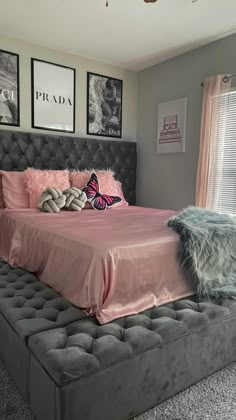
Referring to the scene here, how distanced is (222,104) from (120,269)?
7.84ft

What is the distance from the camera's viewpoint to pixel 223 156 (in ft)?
10.3

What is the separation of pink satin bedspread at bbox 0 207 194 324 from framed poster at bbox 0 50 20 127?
1601mm

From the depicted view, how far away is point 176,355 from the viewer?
1378mm

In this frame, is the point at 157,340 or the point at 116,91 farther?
the point at 116,91

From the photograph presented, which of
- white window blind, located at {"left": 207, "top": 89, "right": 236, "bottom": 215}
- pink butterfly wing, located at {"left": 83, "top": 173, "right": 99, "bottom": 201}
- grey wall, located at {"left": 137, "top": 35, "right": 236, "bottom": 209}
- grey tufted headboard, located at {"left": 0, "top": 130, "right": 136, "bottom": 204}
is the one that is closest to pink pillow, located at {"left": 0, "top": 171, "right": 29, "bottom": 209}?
grey tufted headboard, located at {"left": 0, "top": 130, "right": 136, "bottom": 204}

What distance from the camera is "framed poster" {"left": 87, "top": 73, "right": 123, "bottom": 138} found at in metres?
3.77

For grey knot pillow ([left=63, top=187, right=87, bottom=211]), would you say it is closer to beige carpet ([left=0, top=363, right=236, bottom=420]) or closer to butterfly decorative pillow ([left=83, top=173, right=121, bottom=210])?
butterfly decorative pillow ([left=83, top=173, right=121, bottom=210])

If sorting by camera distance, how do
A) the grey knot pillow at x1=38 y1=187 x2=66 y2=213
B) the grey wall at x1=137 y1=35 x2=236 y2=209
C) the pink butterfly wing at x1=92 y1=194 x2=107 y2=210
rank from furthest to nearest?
the grey wall at x1=137 y1=35 x2=236 y2=209 → the pink butterfly wing at x1=92 y1=194 x2=107 y2=210 → the grey knot pillow at x1=38 y1=187 x2=66 y2=213

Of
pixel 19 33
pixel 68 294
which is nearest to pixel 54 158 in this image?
pixel 19 33

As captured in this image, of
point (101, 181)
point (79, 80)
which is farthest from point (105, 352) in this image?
point (79, 80)

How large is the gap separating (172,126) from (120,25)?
4.22ft

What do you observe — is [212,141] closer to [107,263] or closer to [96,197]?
[96,197]

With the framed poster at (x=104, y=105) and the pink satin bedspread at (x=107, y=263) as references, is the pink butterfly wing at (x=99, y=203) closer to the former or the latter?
the pink satin bedspread at (x=107, y=263)

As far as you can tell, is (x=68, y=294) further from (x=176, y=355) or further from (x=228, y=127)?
(x=228, y=127)
